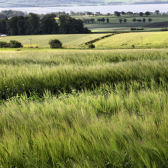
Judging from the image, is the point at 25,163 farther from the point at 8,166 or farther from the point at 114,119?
the point at 114,119

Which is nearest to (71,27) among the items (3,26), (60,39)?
(60,39)

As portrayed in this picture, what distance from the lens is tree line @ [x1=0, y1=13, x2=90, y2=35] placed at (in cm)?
10331

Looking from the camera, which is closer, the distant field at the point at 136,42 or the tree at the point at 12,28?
the distant field at the point at 136,42

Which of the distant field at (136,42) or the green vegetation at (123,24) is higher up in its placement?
the green vegetation at (123,24)

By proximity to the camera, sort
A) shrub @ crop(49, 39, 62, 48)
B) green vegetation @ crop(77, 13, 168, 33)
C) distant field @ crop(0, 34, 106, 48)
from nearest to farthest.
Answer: shrub @ crop(49, 39, 62, 48) → distant field @ crop(0, 34, 106, 48) → green vegetation @ crop(77, 13, 168, 33)

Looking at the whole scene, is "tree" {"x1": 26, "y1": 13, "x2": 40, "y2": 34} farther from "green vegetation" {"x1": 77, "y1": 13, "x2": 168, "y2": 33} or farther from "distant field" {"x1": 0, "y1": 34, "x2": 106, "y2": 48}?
"green vegetation" {"x1": 77, "y1": 13, "x2": 168, "y2": 33}

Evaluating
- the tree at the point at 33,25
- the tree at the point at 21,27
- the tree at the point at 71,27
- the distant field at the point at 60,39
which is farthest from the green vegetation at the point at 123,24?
the tree at the point at 21,27

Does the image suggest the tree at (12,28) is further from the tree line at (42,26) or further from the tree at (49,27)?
the tree at (49,27)

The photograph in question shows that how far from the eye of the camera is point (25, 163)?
1.78 m

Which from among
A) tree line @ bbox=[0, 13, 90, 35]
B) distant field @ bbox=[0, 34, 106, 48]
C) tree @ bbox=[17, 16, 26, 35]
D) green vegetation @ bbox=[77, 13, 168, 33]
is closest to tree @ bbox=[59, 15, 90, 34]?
tree line @ bbox=[0, 13, 90, 35]

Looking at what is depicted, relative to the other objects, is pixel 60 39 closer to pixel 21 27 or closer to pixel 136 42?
pixel 21 27

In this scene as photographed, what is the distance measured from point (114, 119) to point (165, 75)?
134 inches

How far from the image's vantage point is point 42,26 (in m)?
107

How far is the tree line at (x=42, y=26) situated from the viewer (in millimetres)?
103312
